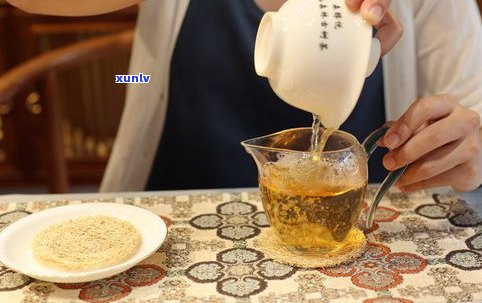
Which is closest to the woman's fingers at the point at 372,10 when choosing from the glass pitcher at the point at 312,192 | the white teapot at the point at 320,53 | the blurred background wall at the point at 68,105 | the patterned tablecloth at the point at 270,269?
the white teapot at the point at 320,53

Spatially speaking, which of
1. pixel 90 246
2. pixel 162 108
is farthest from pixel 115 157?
pixel 90 246

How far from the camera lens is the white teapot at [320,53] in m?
0.65

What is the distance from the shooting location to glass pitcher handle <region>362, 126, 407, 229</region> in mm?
813

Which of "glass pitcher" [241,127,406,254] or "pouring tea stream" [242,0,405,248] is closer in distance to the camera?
"pouring tea stream" [242,0,405,248]

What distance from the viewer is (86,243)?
0.75 metres

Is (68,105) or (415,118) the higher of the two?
(415,118)

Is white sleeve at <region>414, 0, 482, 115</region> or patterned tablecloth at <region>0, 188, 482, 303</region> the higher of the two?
white sleeve at <region>414, 0, 482, 115</region>

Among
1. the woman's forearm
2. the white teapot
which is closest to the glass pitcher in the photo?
the white teapot

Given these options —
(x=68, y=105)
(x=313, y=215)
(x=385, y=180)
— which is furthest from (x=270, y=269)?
(x=68, y=105)

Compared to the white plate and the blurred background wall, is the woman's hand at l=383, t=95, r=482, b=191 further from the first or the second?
the blurred background wall

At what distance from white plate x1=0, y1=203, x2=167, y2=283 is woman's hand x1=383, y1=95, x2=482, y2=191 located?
1.02ft

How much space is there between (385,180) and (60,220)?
16.6 inches

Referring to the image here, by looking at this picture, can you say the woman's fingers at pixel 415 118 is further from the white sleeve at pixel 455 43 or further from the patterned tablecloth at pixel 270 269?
the white sleeve at pixel 455 43

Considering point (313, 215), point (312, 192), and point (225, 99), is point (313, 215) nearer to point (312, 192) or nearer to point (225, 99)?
point (312, 192)
